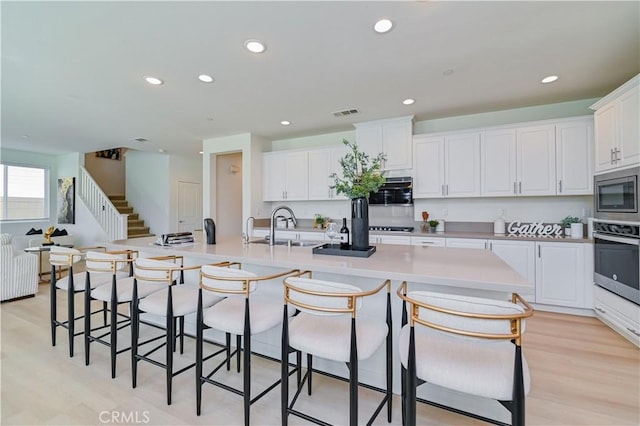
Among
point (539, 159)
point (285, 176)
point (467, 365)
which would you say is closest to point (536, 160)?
point (539, 159)

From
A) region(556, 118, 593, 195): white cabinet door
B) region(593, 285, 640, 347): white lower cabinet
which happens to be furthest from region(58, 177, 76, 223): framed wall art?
→ region(593, 285, 640, 347): white lower cabinet

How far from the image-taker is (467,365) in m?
1.24

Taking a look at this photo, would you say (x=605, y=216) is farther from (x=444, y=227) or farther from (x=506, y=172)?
(x=444, y=227)

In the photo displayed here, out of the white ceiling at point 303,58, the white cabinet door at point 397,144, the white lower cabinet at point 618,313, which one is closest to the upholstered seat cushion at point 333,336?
the white ceiling at point 303,58

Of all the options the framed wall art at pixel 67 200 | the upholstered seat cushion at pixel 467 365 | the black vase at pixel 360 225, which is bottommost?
the upholstered seat cushion at pixel 467 365

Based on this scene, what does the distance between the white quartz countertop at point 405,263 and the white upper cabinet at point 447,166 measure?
2.06 m

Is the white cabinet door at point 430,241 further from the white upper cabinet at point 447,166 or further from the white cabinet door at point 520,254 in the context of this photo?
the white upper cabinet at point 447,166

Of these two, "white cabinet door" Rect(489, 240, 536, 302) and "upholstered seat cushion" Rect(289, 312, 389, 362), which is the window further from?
"white cabinet door" Rect(489, 240, 536, 302)

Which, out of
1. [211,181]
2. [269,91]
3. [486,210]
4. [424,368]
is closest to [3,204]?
[211,181]

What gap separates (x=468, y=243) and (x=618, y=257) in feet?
4.60

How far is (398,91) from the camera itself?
3.42m

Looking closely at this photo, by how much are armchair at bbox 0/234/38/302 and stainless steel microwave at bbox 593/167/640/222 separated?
738 centimetres

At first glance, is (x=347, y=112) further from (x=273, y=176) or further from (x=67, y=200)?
(x=67, y=200)

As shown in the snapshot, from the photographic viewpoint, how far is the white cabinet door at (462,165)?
4051mm
